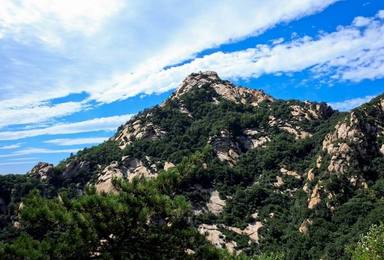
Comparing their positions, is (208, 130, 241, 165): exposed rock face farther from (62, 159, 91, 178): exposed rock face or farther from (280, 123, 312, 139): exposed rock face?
(62, 159, 91, 178): exposed rock face

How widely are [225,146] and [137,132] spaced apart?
33535 mm

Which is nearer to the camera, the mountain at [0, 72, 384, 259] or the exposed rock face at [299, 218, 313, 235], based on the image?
Result: the mountain at [0, 72, 384, 259]

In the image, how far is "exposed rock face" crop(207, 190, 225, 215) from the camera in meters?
126

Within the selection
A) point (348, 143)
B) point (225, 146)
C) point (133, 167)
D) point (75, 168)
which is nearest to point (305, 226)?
point (348, 143)

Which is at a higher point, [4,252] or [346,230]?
[4,252]

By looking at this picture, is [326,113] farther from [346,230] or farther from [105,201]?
[105,201]

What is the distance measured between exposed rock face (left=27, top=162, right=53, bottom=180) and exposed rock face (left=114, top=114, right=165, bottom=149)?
2576 centimetres

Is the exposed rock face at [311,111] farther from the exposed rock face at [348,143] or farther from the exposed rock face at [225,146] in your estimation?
the exposed rock face at [348,143]

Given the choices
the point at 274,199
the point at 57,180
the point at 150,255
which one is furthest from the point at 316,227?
the point at 150,255

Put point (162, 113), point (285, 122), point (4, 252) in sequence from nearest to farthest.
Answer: point (4, 252) → point (285, 122) → point (162, 113)

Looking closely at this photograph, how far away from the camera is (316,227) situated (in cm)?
10825

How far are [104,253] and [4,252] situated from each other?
3.70 m

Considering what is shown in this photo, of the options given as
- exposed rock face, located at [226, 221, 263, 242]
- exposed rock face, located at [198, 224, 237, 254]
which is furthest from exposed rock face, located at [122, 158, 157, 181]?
exposed rock face, located at [226, 221, 263, 242]

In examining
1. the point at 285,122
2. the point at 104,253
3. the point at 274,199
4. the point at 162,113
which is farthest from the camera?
the point at 162,113
